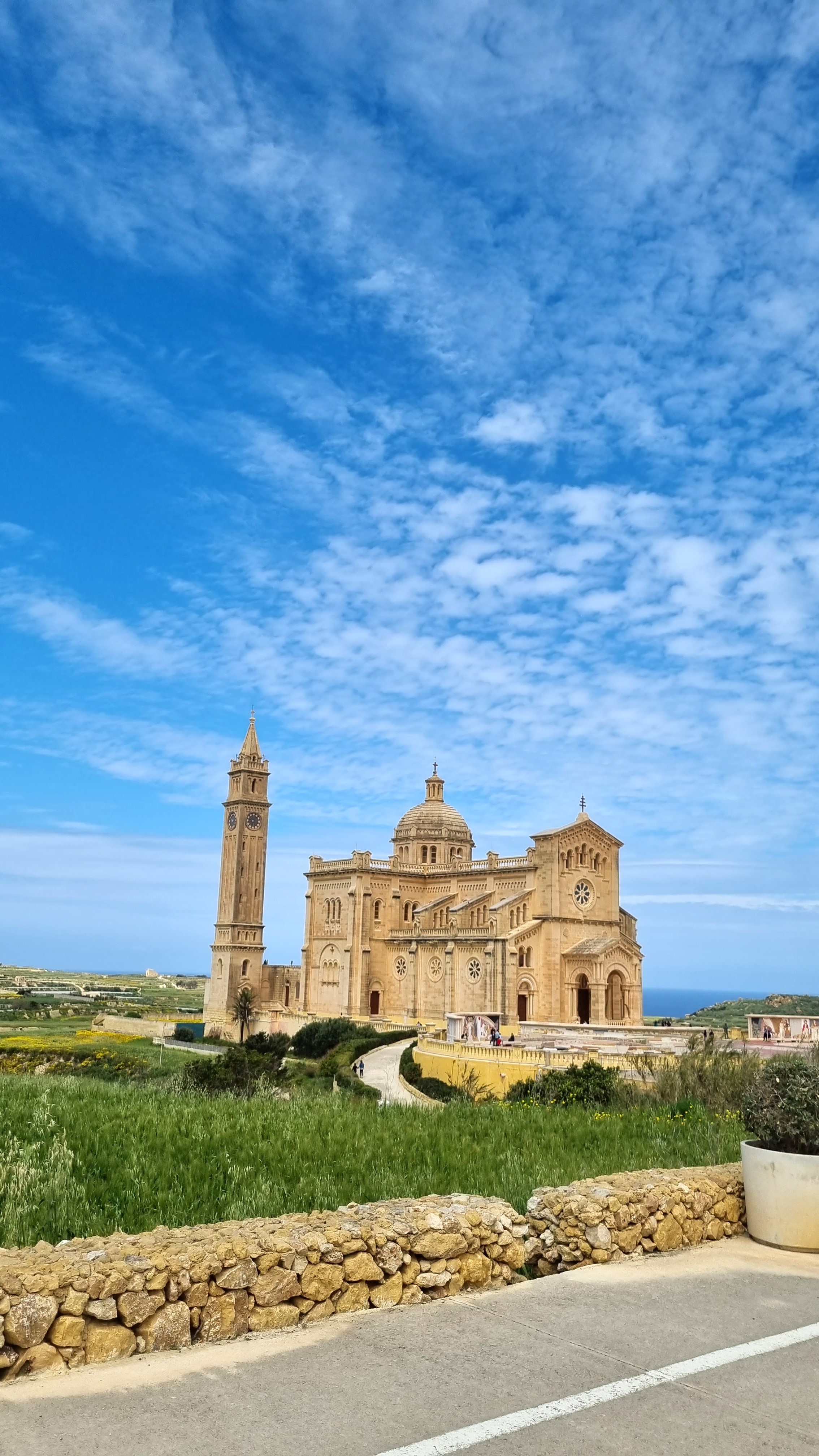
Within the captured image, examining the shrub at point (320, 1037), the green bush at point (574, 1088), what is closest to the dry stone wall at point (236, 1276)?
the green bush at point (574, 1088)

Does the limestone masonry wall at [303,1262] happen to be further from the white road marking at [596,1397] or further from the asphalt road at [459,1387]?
the white road marking at [596,1397]

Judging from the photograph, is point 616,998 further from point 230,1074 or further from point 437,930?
point 230,1074

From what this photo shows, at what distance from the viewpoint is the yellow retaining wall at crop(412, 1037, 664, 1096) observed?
27.6 meters

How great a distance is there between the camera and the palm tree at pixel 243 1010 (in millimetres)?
59719

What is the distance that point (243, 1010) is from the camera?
60.0 metres

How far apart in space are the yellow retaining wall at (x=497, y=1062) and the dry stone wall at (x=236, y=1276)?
18.4 m

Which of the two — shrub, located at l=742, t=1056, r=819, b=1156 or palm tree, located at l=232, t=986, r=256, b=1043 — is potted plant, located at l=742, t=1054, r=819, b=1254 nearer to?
shrub, located at l=742, t=1056, r=819, b=1156

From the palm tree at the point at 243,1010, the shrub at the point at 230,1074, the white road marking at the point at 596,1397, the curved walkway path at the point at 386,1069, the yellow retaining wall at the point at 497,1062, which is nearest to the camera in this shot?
the white road marking at the point at 596,1397

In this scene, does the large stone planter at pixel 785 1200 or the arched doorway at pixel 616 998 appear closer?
the large stone planter at pixel 785 1200

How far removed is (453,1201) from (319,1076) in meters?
35.4

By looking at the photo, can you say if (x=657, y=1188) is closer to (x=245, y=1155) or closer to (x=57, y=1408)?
(x=245, y=1155)

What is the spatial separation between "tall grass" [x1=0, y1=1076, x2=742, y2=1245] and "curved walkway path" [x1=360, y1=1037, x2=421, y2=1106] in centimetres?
1889

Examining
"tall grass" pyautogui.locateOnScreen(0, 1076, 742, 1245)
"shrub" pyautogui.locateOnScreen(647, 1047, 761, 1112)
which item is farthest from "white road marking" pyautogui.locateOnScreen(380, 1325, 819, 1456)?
"shrub" pyautogui.locateOnScreen(647, 1047, 761, 1112)

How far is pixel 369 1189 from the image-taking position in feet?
26.7
